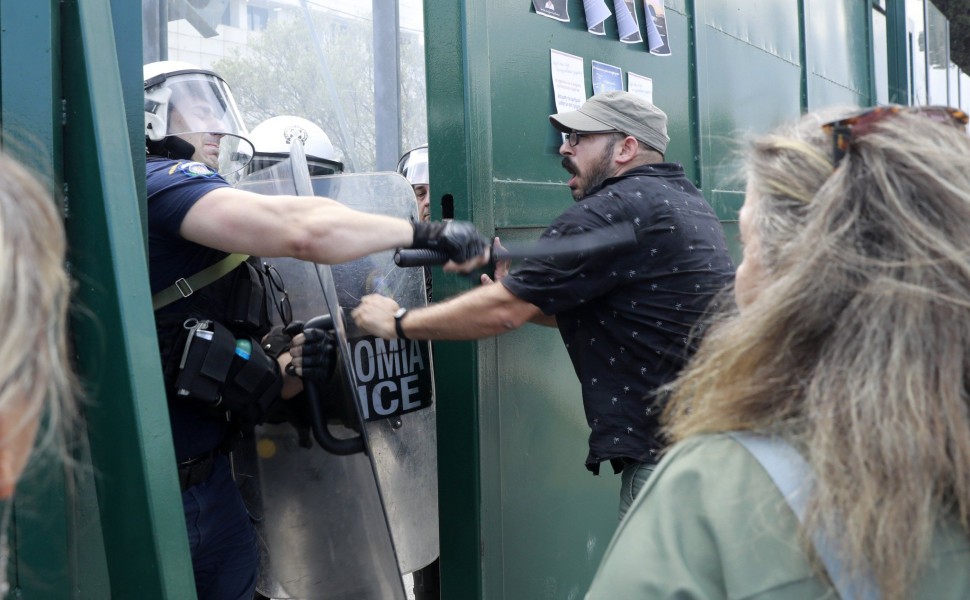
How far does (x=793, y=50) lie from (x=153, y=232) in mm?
4574

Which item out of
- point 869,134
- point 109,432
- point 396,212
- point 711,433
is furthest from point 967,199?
point 396,212

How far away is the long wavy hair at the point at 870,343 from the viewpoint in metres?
0.91

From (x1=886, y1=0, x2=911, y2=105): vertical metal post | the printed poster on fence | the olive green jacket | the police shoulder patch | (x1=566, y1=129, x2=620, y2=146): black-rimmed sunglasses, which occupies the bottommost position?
the olive green jacket

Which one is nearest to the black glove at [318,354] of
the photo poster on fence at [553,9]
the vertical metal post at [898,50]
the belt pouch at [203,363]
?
the belt pouch at [203,363]

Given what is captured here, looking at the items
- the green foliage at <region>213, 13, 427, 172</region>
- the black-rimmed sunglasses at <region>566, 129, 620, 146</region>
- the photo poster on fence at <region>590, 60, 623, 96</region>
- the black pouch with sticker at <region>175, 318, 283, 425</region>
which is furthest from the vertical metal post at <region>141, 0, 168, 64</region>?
the black pouch with sticker at <region>175, 318, 283, 425</region>

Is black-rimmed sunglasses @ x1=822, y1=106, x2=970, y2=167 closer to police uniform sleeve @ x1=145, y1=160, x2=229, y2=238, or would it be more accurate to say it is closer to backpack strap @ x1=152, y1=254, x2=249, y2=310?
police uniform sleeve @ x1=145, y1=160, x2=229, y2=238

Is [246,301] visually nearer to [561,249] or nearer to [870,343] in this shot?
[561,249]

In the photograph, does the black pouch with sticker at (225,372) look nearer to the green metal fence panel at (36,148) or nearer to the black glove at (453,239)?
the black glove at (453,239)

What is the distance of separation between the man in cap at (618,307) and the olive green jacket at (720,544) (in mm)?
1519

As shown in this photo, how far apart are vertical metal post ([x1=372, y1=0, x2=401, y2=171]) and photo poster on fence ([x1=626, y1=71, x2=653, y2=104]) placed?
183cm

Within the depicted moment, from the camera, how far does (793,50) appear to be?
5574 millimetres

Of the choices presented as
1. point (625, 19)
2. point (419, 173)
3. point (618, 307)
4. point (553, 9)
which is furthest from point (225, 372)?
point (419, 173)

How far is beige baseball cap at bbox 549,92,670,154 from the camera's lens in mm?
2893

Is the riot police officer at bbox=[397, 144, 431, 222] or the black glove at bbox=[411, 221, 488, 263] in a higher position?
the riot police officer at bbox=[397, 144, 431, 222]
